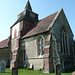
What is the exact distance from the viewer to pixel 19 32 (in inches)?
717

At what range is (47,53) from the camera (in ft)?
38.6

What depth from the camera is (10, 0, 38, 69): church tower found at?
16.1 meters

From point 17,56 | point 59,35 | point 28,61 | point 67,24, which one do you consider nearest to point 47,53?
point 59,35

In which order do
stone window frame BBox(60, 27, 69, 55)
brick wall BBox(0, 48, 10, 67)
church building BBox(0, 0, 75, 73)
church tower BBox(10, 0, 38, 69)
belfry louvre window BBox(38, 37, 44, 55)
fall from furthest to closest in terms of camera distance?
brick wall BBox(0, 48, 10, 67)
church tower BBox(10, 0, 38, 69)
stone window frame BBox(60, 27, 69, 55)
belfry louvre window BBox(38, 37, 44, 55)
church building BBox(0, 0, 75, 73)

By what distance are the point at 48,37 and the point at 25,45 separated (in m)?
5.50

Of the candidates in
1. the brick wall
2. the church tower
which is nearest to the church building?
the church tower

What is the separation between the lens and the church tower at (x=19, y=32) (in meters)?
16.1

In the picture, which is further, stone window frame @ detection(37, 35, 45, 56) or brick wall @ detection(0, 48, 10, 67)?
brick wall @ detection(0, 48, 10, 67)

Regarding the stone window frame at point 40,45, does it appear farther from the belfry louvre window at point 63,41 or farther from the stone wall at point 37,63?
the belfry louvre window at point 63,41

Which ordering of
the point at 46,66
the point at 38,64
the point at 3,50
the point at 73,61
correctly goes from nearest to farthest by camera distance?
the point at 46,66, the point at 38,64, the point at 73,61, the point at 3,50

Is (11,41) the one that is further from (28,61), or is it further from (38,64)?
(38,64)

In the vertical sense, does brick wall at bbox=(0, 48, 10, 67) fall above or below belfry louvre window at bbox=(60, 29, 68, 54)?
below

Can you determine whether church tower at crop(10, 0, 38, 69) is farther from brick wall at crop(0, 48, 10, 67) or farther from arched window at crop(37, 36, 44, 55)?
arched window at crop(37, 36, 44, 55)

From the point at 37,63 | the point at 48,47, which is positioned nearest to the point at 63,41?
the point at 48,47
